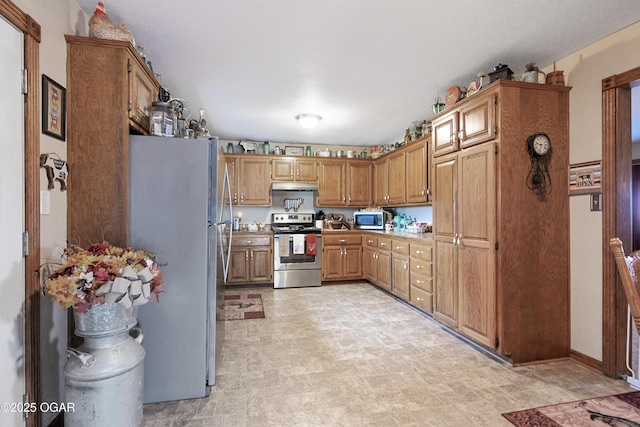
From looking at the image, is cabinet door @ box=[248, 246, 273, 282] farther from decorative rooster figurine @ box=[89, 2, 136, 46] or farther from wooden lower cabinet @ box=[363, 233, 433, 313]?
decorative rooster figurine @ box=[89, 2, 136, 46]

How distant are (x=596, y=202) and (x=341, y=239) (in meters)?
3.38

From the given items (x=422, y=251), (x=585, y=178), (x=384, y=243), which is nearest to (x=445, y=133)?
(x=585, y=178)

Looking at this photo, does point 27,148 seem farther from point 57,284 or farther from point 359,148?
point 359,148

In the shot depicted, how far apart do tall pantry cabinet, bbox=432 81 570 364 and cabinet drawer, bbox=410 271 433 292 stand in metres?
0.70

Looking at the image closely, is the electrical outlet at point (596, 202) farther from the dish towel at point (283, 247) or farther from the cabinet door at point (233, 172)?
the cabinet door at point (233, 172)

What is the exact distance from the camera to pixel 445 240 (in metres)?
3.06

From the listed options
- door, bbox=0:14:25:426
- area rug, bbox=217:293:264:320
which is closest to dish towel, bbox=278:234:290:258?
area rug, bbox=217:293:264:320

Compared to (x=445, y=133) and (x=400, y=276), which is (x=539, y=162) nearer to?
(x=445, y=133)

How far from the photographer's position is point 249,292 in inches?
182

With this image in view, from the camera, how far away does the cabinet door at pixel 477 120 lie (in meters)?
2.46

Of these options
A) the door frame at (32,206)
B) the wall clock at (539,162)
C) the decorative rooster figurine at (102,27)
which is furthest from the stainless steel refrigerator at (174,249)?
the wall clock at (539,162)

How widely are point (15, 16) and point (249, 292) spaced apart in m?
3.91

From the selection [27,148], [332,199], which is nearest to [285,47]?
[27,148]

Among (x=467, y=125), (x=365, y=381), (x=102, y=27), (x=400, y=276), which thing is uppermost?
(x=102, y=27)
